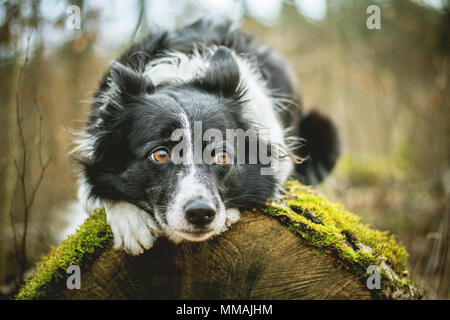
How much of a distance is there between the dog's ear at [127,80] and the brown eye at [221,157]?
0.94 meters

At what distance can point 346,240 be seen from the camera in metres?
2.58

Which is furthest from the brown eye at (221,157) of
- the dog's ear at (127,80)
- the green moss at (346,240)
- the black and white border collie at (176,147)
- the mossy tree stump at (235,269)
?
the dog's ear at (127,80)

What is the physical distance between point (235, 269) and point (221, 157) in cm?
91

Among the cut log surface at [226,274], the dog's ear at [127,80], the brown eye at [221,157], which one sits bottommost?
the cut log surface at [226,274]

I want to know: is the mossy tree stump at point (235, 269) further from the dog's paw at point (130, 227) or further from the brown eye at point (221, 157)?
the brown eye at point (221, 157)

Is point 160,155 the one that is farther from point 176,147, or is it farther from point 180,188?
point 180,188

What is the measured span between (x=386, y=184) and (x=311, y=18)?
5.07 meters

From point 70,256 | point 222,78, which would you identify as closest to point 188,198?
point 70,256

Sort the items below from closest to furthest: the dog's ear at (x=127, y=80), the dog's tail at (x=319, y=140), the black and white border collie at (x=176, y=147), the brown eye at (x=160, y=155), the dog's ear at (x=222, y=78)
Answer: the black and white border collie at (x=176, y=147), the brown eye at (x=160, y=155), the dog's ear at (x=127, y=80), the dog's ear at (x=222, y=78), the dog's tail at (x=319, y=140)

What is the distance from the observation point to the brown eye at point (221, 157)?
283 cm

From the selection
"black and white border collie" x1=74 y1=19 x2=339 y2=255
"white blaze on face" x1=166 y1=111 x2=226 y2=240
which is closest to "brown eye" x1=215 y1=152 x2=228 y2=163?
"black and white border collie" x1=74 y1=19 x2=339 y2=255

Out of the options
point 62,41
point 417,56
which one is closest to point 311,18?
point 417,56

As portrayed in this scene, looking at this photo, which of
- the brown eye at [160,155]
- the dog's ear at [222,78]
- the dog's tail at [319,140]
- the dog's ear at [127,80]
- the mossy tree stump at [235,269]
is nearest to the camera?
the mossy tree stump at [235,269]
